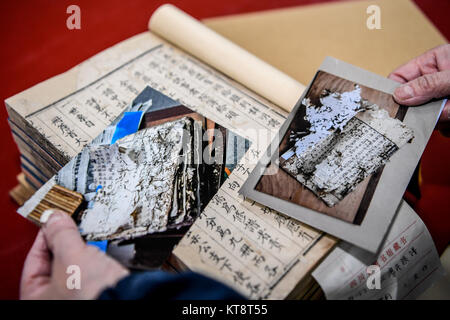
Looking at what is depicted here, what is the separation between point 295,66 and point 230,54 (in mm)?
236

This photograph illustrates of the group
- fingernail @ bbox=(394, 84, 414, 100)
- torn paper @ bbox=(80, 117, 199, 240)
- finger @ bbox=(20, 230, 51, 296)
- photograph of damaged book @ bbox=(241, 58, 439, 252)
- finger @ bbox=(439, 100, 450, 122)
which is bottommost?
finger @ bbox=(20, 230, 51, 296)

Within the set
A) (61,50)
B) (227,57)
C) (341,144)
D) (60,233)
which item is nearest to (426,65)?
(341,144)

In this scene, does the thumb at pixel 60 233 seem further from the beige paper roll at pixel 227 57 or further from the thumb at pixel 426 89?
the thumb at pixel 426 89

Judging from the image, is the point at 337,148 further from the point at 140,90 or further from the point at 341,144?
the point at 140,90

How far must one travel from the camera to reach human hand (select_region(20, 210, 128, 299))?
0.43m

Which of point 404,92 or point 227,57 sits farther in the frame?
point 227,57

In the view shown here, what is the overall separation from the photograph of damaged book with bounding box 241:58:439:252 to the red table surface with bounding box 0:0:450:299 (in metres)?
0.26

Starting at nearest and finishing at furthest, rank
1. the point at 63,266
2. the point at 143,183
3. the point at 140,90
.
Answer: the point at 63,266 → the point at 143,183 → the point at 140,90

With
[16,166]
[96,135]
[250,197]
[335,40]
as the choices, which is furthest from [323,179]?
[16,166]

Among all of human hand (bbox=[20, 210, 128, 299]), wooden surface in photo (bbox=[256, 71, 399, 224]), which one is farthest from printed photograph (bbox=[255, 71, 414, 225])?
human hand (bbox=[20, 210, 128, 299])

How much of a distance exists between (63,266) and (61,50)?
0.69 meters

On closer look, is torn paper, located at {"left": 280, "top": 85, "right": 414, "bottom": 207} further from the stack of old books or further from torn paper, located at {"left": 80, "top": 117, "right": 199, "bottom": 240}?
the stack of old books

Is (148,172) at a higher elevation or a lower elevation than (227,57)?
lower

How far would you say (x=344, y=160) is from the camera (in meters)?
0.56
